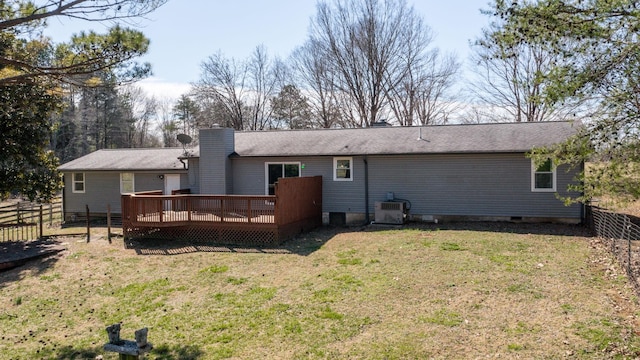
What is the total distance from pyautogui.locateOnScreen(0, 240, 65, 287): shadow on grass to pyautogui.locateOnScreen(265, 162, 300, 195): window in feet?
22.5

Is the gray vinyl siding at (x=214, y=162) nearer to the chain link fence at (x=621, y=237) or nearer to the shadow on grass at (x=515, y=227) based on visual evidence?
the shadow on grass at (x=515, y=227)

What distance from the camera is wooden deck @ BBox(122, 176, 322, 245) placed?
12.0 m

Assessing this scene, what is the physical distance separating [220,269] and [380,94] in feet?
76.3

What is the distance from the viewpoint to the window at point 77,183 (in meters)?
19.6

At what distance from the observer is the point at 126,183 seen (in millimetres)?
18906

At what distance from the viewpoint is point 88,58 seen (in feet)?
26.9

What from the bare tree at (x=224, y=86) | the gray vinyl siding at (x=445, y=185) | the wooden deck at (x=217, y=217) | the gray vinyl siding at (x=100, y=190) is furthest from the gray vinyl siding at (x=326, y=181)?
the bare tree at (x=224, y=86)

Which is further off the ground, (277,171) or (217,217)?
(277,171)

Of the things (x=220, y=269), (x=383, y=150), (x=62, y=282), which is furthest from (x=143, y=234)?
(x=383, y=150)

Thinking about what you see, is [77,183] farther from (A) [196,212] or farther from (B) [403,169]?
(B) [403,169]

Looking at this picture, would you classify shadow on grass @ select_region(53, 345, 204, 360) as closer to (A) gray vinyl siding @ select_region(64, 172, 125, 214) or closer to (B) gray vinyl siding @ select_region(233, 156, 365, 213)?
(B) gray vinyl siding @ select_region(233, 156, 365, 213)

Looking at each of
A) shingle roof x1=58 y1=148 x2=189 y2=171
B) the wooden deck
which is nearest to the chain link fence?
the wooden deck

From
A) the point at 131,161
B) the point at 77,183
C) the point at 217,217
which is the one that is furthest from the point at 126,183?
the point at 217,217

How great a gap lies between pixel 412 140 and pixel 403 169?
1321mm
